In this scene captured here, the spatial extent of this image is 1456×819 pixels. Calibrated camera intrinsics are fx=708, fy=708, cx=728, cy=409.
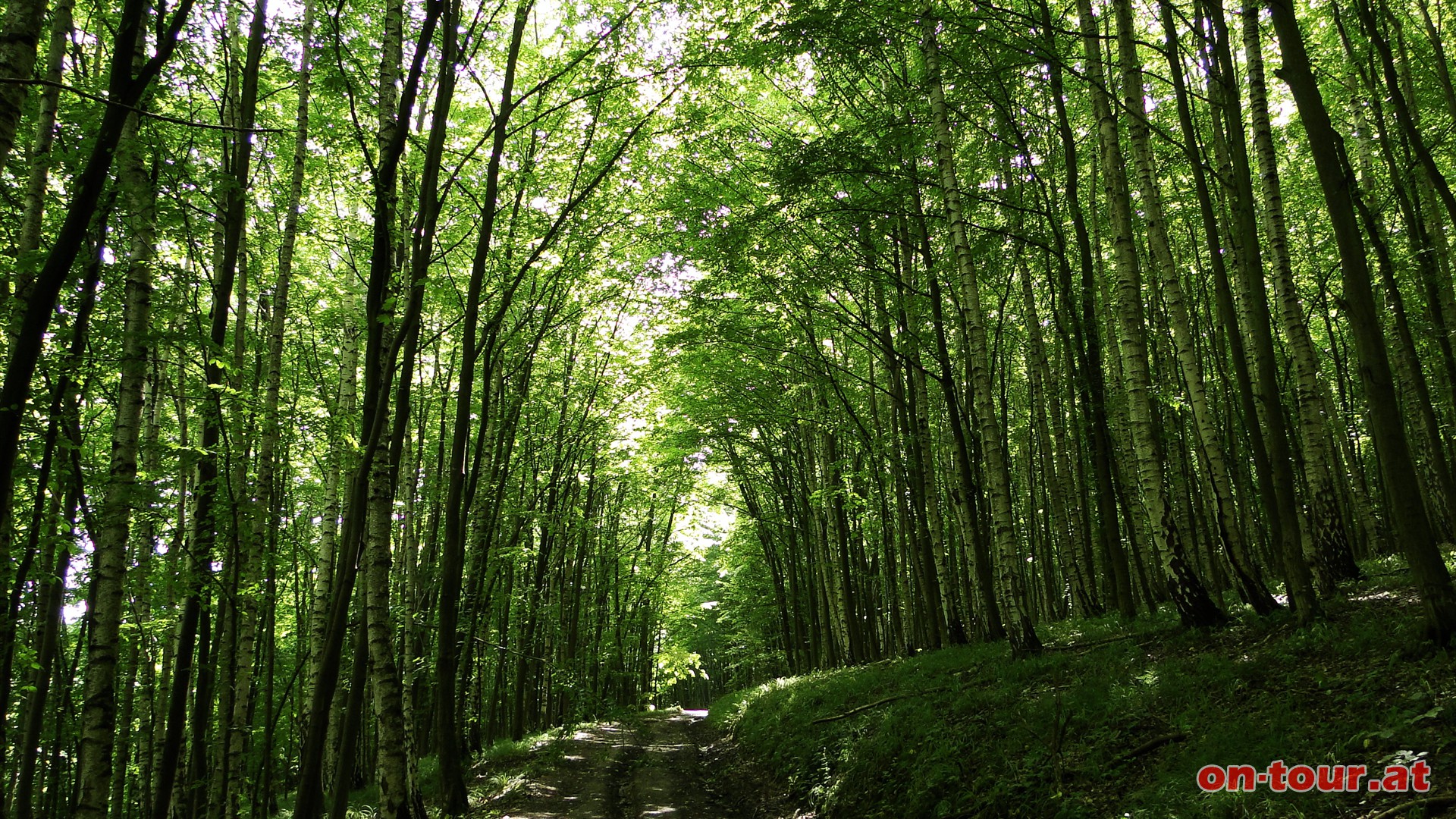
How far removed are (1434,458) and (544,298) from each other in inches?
536

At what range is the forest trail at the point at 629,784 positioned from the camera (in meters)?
9.58

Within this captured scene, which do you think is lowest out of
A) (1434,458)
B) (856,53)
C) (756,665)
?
(756,665)

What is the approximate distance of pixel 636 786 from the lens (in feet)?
37.7

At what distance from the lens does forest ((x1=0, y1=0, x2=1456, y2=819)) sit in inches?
195

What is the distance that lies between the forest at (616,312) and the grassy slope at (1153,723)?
26 centimetres

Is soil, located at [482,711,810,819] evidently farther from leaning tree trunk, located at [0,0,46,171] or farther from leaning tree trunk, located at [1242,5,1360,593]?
leaning tree trunk, located at [0,0,46,171]

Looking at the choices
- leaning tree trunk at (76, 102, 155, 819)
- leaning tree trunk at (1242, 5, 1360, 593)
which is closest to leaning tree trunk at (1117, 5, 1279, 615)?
leaning tree trunk at (1242, 5, 1360, 593)

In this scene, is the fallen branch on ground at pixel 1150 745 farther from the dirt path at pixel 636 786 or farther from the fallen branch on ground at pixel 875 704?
the dirt path at pixel 636 786

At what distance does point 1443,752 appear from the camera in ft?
12.6

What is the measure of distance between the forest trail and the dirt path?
0.04ft

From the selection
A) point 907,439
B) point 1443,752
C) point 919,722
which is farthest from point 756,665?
point 1443,752

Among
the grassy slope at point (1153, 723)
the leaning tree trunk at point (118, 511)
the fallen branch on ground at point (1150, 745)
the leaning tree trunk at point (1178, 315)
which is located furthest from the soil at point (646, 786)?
the leaning tree trunk at point (1178, 315)

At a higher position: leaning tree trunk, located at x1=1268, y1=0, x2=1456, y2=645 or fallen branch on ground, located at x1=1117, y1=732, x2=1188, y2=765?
leaning tree trunk, located at x1=1268, y1=0, x2=1456, y2=645

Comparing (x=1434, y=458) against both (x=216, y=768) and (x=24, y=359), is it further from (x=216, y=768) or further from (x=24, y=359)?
(x=216, y=768)
